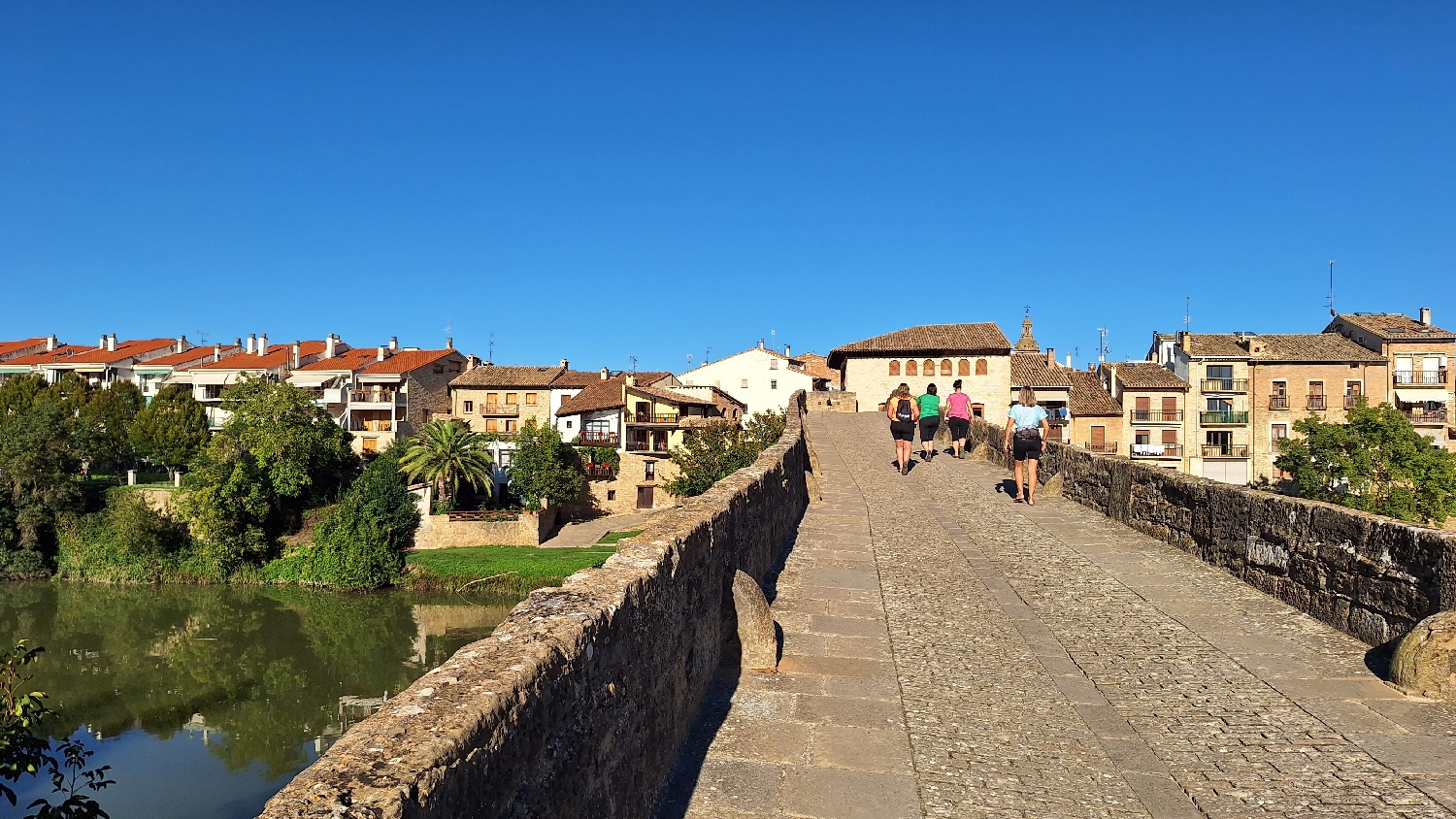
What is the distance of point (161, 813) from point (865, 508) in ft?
64.0

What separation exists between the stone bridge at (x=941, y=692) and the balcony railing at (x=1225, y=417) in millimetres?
49010

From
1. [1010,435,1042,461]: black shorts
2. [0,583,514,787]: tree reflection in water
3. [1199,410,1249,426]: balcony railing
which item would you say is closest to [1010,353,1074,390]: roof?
[1199,410,1249,426]: balcony railing

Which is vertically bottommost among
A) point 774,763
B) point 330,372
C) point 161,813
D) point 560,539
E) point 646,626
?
point 161,813

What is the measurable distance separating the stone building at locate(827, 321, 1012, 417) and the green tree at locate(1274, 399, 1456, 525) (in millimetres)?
15356

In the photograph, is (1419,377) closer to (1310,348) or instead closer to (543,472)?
(1310,348)

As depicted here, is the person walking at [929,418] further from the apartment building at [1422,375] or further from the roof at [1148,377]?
the apartment building at [1422,375]

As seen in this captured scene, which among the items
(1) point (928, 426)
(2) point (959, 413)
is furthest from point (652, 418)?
(2) point (959, 413)

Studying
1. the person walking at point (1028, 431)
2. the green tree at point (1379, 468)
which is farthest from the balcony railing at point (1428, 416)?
the person walking at point (1028, 431)

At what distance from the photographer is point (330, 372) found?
66.9m

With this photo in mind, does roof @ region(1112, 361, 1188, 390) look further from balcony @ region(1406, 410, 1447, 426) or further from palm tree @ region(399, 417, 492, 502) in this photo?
palm tree @ region(399, 417, 492, 502)

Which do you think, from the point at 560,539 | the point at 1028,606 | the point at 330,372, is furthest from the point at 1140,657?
the point at 330,372

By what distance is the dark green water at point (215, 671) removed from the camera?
24.3 metres

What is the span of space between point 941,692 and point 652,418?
165 feet

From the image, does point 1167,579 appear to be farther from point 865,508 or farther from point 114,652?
point 114,652
